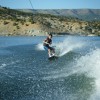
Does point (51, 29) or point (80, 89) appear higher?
point (80, 89)

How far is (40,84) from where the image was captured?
13062 millimetres

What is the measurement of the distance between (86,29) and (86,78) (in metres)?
87.8

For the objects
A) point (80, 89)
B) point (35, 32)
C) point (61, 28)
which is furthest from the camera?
point (61, 28)

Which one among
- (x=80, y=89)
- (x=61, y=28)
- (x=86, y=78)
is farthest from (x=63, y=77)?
(x=61, y=28)

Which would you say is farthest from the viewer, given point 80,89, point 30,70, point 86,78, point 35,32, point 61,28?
point 61,28

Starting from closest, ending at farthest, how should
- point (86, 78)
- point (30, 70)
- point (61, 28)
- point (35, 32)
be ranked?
point (86, 78), point (30, 70), point (35, 32), point (61, 28)

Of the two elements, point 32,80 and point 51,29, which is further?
point 51,29

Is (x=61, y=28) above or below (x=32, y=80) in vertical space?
below

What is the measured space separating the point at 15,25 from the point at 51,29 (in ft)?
34.4

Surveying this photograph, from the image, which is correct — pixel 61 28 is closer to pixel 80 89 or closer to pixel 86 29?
pixel 86 29

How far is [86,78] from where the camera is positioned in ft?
45.4

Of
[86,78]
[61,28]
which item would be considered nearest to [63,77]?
[86,78]

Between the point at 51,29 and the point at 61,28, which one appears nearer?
the point at 51,29

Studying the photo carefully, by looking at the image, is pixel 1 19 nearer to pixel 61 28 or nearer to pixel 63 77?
pixel 61 28
